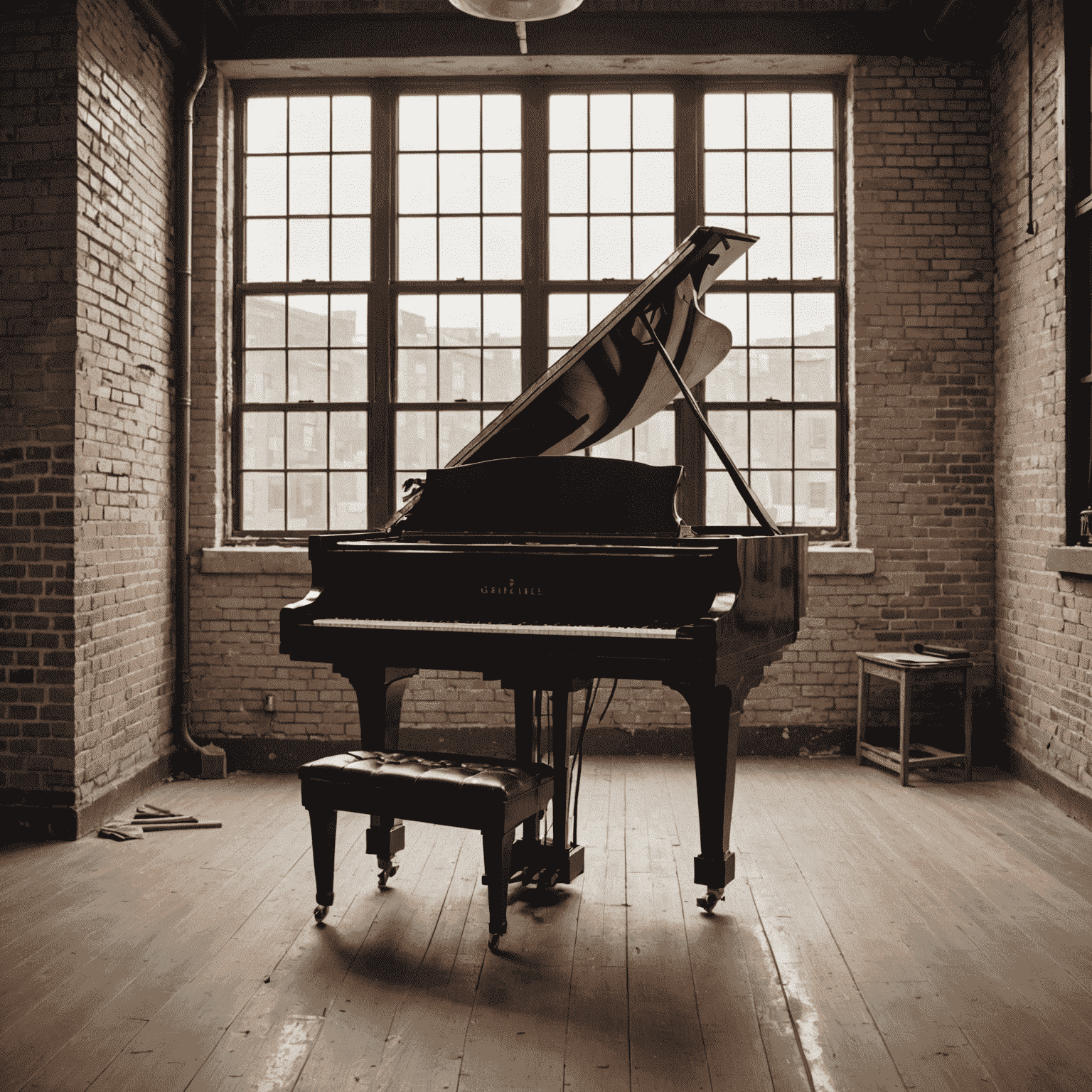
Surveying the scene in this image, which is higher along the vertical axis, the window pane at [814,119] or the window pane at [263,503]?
the window pane at [814,119]

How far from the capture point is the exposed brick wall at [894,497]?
5320mm

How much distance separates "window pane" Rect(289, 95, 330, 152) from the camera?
568 centimetres

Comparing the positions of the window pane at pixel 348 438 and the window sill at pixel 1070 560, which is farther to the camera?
the window pane at pixel 348 438

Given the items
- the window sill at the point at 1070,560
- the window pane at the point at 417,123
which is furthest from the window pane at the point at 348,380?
the window sill at the point at 1070,560

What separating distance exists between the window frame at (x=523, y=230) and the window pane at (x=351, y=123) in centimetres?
4

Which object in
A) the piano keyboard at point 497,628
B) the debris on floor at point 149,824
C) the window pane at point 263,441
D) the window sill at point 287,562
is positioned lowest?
the debris on floor at point 149,824

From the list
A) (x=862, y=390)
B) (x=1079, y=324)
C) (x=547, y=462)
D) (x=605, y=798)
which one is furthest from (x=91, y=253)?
(x=1079, y=324)

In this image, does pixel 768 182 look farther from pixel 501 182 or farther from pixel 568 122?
pixel 501 182

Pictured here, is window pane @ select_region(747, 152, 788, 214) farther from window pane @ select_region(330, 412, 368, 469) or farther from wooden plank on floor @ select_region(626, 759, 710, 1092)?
wooden plank on floor @ select_region(626, 759, 710, 1092)

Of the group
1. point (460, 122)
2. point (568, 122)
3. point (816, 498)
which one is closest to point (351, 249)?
point (460, 122)

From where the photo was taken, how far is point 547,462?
3.27 metres

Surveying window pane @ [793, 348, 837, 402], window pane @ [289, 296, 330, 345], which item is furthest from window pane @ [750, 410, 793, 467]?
window pane @ [289, 296, 330, 345]

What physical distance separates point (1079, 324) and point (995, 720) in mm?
2099

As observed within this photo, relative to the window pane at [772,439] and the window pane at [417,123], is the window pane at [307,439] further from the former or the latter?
the window pane at [772,439]
